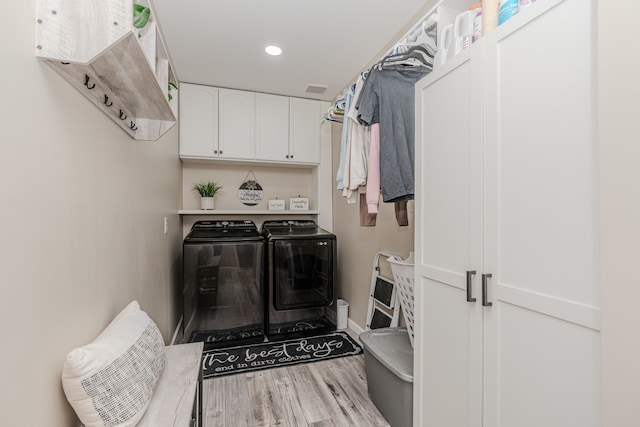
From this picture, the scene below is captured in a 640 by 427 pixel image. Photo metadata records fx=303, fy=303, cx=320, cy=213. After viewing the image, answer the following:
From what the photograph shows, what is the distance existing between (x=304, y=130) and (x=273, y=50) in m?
1.07

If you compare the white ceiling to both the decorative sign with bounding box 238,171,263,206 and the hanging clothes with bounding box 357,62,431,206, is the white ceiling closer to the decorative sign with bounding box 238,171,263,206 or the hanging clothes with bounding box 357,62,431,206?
the hanging clothes with bounding box 357,62,431,206

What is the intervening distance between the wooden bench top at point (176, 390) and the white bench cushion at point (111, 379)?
6 centimetres

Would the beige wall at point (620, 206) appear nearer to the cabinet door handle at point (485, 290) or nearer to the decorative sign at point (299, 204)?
the cabinet door handle at point (485, 290)

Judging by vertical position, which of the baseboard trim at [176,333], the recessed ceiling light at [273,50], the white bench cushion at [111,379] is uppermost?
Result: the recessed ceiling light at [273,50]

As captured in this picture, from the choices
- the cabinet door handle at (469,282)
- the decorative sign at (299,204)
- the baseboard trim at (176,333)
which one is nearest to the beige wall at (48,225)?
the cabinet door handle at (469,282)

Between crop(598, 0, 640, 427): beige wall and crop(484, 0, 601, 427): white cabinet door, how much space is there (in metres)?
0.05

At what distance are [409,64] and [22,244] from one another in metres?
1.78

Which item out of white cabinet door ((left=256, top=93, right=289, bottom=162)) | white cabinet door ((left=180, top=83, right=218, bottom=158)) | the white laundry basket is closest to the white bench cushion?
the white laundry basket

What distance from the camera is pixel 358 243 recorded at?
3.02m

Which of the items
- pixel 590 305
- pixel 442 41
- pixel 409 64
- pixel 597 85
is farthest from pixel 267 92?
pixel 590 305

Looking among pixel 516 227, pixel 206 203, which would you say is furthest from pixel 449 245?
pixel 206 203

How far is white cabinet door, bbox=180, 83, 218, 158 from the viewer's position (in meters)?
3.06

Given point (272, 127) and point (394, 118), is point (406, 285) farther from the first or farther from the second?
point (272, 127)

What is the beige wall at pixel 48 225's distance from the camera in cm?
72
